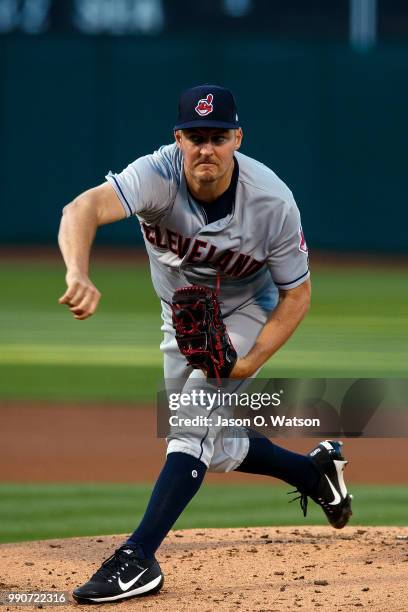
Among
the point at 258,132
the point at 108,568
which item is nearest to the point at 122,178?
the point at 108,568

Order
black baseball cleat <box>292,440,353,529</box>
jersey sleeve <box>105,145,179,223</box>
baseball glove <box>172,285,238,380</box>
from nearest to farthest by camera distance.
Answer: jersey sleeve <box>105,145,179,223</box> → baseball glove <box>172,285,238,380</box> → black baseball cleat <box>292,440,353,529</box>

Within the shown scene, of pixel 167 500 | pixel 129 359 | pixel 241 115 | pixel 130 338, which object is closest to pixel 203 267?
pixel 167 500

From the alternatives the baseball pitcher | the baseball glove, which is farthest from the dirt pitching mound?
the baseball glove

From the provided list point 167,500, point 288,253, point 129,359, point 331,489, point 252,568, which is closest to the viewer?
point 167,500

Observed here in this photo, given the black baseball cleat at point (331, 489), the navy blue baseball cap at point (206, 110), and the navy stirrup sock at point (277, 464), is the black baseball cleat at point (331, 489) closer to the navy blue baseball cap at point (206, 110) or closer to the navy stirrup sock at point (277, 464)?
the navy stirrup sock at point (277, 464)

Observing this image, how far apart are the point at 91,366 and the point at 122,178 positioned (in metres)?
7.23

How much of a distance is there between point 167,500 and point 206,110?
4.27 ft

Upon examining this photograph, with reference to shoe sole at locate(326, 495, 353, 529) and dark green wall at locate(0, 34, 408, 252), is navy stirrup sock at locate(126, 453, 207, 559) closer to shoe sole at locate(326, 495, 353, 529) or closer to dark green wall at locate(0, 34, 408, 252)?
shoe sole at locate(326, 495, 353, 529)

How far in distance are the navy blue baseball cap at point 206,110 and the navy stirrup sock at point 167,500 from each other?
1118 mm

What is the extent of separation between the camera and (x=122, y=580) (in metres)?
4.04

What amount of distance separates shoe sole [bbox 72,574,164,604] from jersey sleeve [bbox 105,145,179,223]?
121 cm

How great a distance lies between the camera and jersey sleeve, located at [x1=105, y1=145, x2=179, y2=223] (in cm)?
397

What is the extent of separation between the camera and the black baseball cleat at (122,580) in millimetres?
3990

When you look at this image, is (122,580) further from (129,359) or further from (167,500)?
(129,359)
